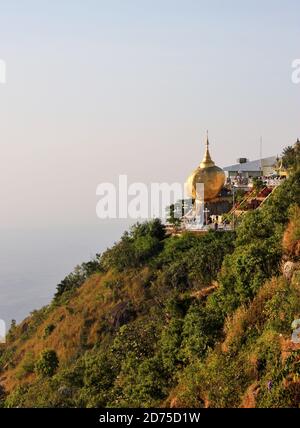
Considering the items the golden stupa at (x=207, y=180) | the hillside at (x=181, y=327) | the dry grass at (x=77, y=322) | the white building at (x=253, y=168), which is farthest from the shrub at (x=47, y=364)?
the white building at (x=253, y=168)

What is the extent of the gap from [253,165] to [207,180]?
10.4m

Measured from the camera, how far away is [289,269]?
1709cm

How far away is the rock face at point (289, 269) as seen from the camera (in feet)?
55.5

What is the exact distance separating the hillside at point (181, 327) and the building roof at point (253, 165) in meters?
11.2

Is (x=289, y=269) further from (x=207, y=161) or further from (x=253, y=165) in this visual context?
(x=253, y=165)

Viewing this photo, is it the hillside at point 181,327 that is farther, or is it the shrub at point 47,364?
the shrub at point 47,364

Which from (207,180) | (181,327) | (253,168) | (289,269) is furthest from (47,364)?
(253,168)

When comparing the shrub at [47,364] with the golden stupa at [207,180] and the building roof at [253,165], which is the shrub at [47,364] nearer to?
the golden stupa at [207,180]

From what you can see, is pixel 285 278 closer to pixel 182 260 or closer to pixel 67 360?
pixel 182 260

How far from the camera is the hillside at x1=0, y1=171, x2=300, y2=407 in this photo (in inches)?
569

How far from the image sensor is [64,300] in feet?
105

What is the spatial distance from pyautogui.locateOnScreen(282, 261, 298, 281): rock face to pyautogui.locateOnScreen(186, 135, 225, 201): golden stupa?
1433cm
